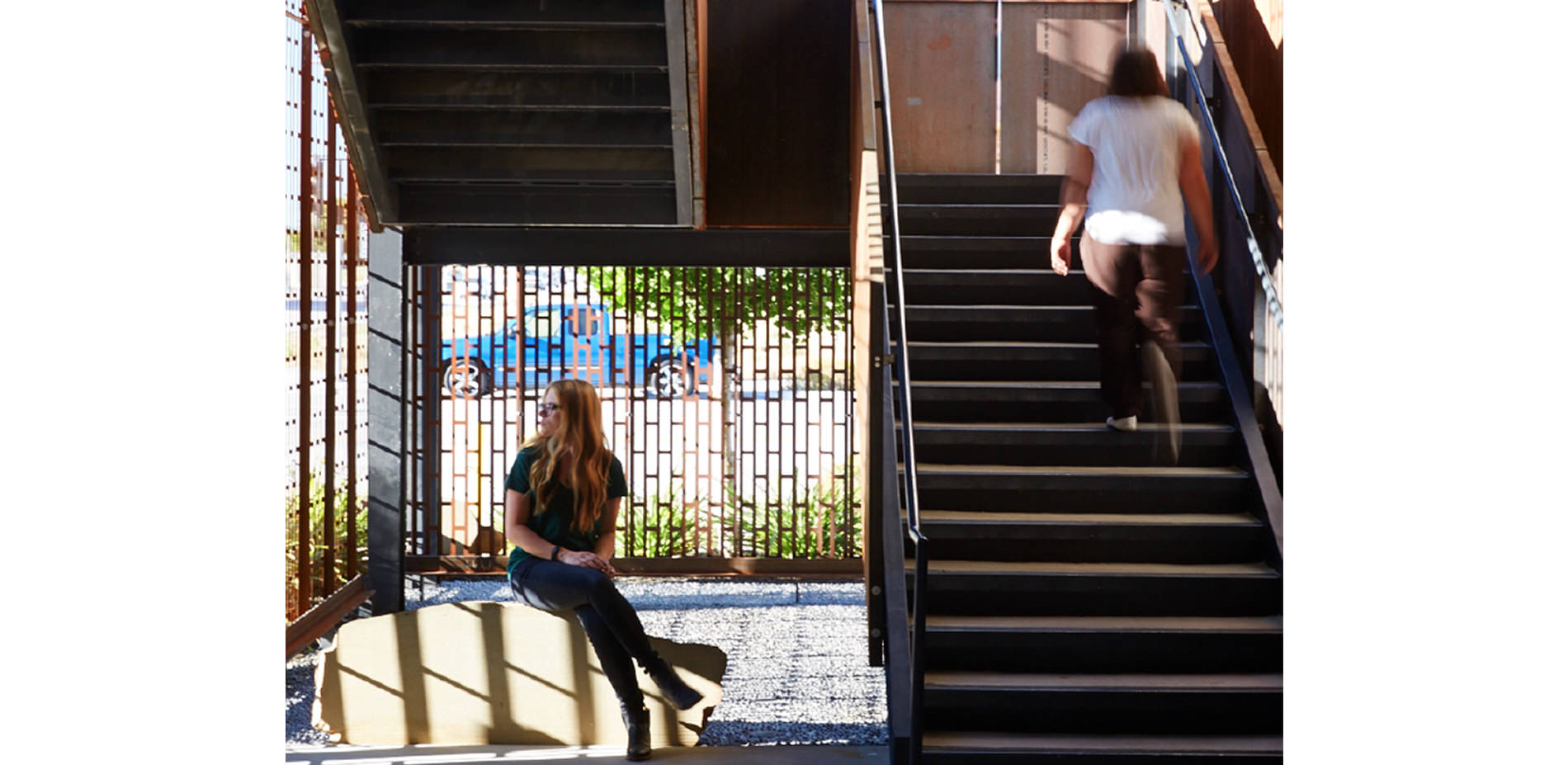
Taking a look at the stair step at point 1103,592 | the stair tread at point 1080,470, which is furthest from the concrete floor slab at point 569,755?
the stair tread at point 1080,470

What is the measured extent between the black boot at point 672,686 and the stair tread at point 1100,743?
0.96m

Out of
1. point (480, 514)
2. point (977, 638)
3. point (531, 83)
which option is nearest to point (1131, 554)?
point (977, 638)

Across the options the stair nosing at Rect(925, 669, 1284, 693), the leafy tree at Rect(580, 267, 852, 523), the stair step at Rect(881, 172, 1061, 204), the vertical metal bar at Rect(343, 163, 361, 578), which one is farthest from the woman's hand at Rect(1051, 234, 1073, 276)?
the vertical metal bar at Rect(343, 163, 361, 578)

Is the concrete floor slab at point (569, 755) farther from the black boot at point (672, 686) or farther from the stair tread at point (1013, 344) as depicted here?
the stair tread at point (1013, 344)

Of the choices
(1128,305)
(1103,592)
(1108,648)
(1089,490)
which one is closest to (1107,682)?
(1108,648)

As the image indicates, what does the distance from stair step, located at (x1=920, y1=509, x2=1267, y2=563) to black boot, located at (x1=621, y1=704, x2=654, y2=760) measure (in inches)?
52.8

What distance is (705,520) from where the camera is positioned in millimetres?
10227

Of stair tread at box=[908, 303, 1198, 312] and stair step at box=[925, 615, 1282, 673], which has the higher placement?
stair tread at box=[908, 303, 1198, 312]

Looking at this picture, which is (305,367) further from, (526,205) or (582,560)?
(582,560)

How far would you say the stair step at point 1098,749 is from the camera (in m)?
4.81

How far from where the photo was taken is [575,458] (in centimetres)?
532

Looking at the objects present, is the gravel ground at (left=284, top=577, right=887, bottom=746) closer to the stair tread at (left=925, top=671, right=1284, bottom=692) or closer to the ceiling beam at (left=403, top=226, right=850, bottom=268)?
the stair tread at (left=925, top=671, right=1284, bottom=692)

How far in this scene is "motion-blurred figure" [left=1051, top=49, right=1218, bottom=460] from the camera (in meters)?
5.49

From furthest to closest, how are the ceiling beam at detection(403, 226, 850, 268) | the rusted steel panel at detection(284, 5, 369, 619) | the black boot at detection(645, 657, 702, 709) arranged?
1. the ceiling beam at detection(403, 226, 850, 268)
2. the rusted steel panel at detection(284, 5, 369, 619)
3. the black boot at detection(645, 657, 702, 709)
